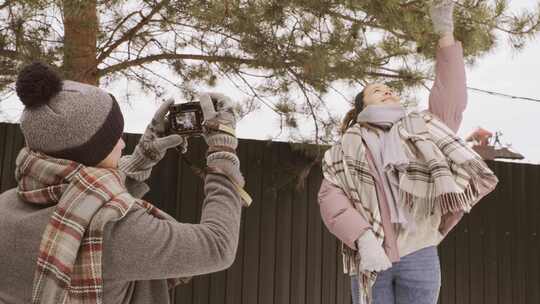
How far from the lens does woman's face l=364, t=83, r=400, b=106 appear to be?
229 cm

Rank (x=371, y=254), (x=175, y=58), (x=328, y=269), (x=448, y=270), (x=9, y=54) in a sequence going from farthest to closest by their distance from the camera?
(x=448, y=270) → (x=328, y=269) → (x=175, y=58) → (x=9, y=54) → (x=371, y=254)

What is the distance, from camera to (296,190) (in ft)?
11.8

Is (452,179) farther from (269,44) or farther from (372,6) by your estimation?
(269,44)

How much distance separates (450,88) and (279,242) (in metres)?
1.78

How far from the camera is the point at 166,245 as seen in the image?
962 mm

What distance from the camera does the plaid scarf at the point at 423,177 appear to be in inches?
80.1

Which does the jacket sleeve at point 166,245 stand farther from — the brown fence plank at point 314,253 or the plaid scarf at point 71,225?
the brown fence plank at point 314,253

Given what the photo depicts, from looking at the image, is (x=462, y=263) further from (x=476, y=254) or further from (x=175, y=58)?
(x=175, y=58)

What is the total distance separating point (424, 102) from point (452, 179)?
4.25ft

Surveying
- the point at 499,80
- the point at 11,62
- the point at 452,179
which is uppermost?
the point at 499,80

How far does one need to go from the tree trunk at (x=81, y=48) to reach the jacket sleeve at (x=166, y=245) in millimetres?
1867

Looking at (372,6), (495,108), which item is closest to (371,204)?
(372,6)

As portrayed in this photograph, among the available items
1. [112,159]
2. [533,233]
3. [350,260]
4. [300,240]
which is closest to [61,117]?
[112,159]

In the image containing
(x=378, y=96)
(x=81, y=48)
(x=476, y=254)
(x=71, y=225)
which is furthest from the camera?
(x=476, y=254)
